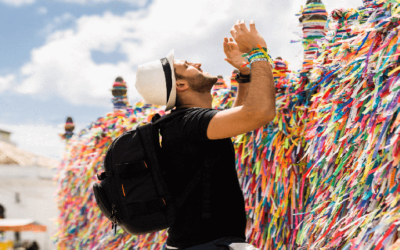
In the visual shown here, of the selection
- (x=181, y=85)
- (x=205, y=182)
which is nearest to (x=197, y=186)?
(x=205, y=182)

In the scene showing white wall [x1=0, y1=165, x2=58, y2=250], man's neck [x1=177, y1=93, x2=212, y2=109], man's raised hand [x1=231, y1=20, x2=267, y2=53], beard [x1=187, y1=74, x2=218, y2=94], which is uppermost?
man's raised hand [x1=231, y1=20, x2=267, y2=53]

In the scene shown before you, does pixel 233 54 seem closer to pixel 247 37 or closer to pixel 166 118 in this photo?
pixel 247 37

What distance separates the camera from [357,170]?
1.56 metres

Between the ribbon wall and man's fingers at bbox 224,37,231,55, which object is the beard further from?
the ribbon wall

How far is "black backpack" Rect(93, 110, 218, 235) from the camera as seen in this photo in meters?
1.69

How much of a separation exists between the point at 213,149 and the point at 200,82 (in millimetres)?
402

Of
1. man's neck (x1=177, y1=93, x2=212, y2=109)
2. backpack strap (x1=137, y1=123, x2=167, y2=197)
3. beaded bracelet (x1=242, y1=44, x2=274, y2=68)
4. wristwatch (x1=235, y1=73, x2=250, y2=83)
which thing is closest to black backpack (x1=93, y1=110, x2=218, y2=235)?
backpack strap (x1=137, y1=123, x2=167, y2=197)

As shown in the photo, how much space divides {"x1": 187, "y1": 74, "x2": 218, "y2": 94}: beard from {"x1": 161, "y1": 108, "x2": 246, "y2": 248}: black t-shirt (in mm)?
247

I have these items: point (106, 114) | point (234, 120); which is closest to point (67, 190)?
point (106, 114)

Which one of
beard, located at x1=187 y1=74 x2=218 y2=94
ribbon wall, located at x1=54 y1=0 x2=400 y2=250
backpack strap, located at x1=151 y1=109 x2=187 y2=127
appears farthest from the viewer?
beard, located at x1=187 y1=74 x2=218 y2=94

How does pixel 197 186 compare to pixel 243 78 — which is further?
pixel 243 78

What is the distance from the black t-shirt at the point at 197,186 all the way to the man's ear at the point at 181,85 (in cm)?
A: 24

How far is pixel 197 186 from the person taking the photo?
5.59 feet

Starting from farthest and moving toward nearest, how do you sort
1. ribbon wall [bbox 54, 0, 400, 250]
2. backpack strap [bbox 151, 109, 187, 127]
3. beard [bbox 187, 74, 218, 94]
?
beard [bbox 187, 74, 218, 94], backpack strap [bbox 151, 109, 187, 127], ribbon wall [bbox 54, 0, 400, 250]
